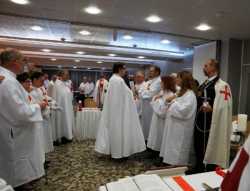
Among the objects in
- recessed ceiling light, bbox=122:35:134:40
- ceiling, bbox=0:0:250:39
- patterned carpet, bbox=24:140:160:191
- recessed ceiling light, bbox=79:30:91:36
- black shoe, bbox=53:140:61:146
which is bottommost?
patterned carpet, bbox=24:140:160:191

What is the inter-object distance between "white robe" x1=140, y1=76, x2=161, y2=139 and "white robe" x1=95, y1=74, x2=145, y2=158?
0.64 m

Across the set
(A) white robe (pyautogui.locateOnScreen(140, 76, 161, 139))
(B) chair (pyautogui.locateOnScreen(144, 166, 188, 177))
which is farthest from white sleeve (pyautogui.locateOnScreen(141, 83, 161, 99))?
(B) chair (pyautogui.locateOnScreen(144, 166, 188, 177))

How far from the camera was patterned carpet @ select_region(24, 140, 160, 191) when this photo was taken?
258cm

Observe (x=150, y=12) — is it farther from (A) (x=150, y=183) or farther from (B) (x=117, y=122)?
(A) (x=150, y=183)

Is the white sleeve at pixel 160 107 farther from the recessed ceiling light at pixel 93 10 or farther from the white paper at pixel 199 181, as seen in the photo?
the white paper at pixel 199 181

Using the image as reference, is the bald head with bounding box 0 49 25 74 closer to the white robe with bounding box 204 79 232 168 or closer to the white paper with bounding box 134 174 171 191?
the white paper with bounding box 134 174 171 191

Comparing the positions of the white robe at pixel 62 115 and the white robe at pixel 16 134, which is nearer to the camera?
the white robe at pixel 16 134

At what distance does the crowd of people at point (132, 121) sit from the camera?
2.07 metres

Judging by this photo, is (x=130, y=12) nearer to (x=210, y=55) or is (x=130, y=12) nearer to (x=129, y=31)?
(x=129, y=31)

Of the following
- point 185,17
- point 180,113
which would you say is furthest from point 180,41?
point 180,113

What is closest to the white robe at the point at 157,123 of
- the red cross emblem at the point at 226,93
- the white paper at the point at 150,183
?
the red cross emblem at the point at 226,93

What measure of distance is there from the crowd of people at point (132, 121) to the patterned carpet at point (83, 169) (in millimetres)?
213

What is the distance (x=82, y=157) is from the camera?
11.8 feet

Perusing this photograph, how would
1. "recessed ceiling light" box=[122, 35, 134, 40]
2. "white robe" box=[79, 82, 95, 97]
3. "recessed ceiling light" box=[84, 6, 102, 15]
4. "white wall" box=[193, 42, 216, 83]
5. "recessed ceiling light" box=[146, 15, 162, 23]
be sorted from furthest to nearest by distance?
"white robe" box=[79, 82, 95, 97], "white wall" box=[193, 42, 216, 83], "recessed ceiling light" box=[122, 35, 134, 40], "recessed ceiling light" box=[146, 15, 162, 23], "recessed ceiling light" box=[84, 6, 102, 15]
